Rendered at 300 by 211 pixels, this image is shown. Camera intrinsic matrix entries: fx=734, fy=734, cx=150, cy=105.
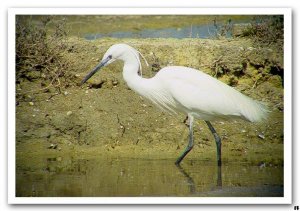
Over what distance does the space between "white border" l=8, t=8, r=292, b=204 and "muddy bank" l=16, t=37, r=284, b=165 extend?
1.10 ft

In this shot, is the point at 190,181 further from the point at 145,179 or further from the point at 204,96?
the point at 204,96

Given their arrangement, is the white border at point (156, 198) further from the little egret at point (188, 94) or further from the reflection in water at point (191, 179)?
the little egret at point (188, 94)

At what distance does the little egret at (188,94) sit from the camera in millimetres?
5262

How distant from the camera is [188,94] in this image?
5.27m

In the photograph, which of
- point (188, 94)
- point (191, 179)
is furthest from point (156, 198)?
point (188, 94)

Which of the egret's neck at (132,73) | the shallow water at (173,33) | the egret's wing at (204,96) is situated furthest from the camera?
the shallow water at (173,33)

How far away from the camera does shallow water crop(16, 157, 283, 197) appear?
4977 mm

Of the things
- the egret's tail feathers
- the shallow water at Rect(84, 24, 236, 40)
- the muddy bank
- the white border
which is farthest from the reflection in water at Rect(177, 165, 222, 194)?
the shallow water at Rect(84, 24, 236, 40)

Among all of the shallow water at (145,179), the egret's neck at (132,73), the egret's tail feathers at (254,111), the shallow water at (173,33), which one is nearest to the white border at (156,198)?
the shallow water at (145,179)

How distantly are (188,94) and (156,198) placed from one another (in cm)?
81

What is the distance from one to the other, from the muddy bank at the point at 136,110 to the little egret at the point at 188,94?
353 millimetres

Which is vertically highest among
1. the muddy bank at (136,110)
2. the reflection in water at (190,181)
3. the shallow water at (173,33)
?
the shallow water at (173,33)
